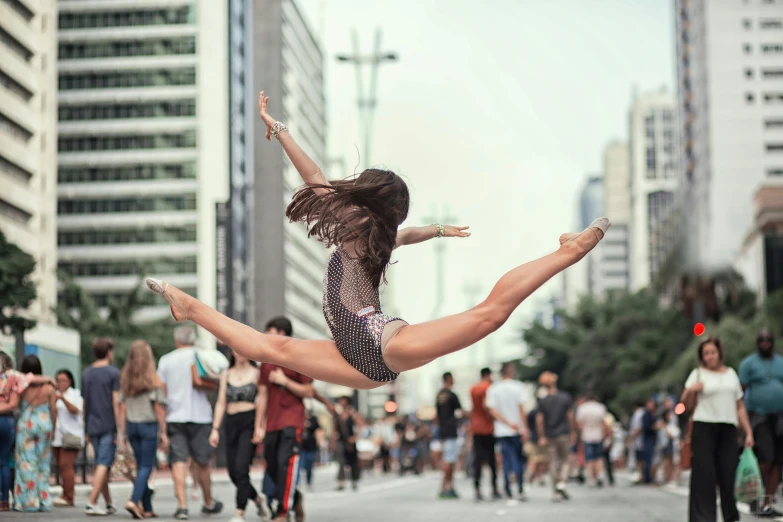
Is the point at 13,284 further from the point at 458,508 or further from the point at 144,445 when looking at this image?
the point at 144,445

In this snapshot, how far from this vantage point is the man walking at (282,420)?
1321 cm

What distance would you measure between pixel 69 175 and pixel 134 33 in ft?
47.1

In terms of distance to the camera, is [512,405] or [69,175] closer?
[512,405]

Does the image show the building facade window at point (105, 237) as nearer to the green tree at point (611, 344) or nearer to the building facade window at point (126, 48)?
the building facade window at point (126, 48)

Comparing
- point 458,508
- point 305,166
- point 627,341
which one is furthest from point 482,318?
point 627,341

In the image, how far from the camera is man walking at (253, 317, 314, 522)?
13211 mm

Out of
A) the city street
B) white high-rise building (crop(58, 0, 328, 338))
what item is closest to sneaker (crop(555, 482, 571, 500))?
the city street

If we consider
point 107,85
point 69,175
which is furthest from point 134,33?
point 69,175

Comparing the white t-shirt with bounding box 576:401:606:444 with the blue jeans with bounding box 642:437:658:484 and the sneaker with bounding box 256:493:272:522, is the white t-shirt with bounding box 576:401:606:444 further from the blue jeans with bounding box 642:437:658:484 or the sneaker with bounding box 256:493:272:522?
the sneaker with bounding box 256:493:272:522

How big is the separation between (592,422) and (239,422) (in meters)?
14.8

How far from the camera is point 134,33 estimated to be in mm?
113750

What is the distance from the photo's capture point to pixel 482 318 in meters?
6.61

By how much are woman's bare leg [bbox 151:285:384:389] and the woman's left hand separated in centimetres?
145

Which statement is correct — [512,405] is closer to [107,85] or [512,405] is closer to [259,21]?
[259,21]
